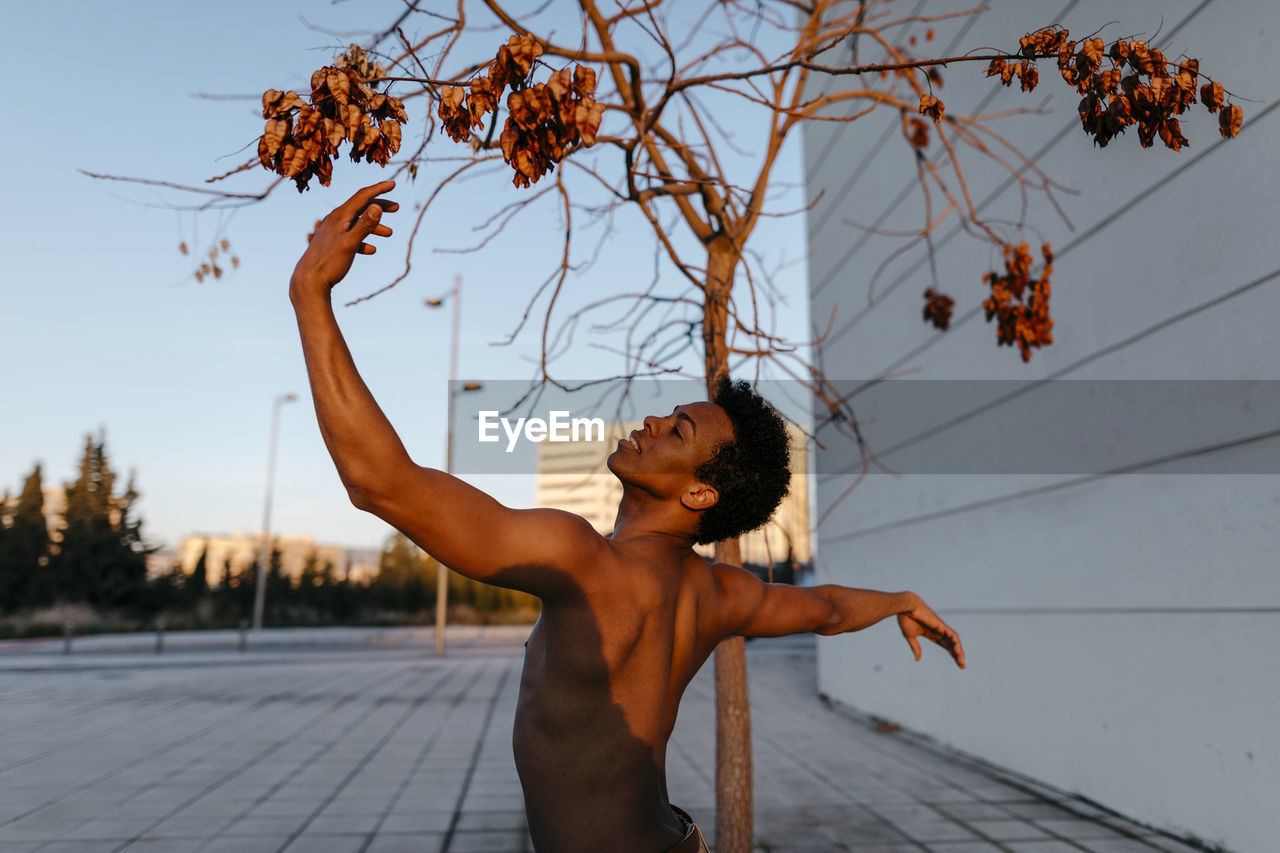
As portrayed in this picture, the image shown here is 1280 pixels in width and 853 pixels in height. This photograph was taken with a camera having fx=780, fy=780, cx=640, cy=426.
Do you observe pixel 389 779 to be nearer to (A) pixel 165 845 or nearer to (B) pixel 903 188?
(A) pixel 165 845

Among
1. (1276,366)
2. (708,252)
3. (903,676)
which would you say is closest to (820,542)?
(903,676)

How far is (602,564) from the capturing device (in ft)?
5.39

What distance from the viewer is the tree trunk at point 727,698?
3334 mm

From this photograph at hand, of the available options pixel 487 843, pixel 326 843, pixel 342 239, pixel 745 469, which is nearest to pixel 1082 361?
pixel 745 469

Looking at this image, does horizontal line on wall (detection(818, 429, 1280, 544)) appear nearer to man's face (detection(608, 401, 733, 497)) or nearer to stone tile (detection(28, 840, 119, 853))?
man's face (detection(608, 401, 733, 497))

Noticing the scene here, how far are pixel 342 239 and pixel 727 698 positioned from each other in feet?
9.26

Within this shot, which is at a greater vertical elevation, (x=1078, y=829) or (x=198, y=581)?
(x=198, y=581)

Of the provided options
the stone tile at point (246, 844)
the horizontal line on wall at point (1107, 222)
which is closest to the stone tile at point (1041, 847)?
the horizontal line on wall at point (1107, 222)

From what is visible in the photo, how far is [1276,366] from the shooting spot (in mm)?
3965

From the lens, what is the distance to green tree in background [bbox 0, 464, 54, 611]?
93.5 feet

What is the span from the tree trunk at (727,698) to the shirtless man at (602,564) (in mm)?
1273

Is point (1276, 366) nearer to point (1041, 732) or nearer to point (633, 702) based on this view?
point (1041, 732)

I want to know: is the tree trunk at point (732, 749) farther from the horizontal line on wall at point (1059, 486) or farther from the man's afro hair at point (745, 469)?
the horizontal line on wall at point (1059, 486)

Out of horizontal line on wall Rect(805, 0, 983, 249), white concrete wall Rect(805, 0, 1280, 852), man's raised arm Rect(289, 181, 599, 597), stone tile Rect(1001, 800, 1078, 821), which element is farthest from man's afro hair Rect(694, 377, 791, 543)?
horizontal line on wall Rect(805, 0, 983, 249)
